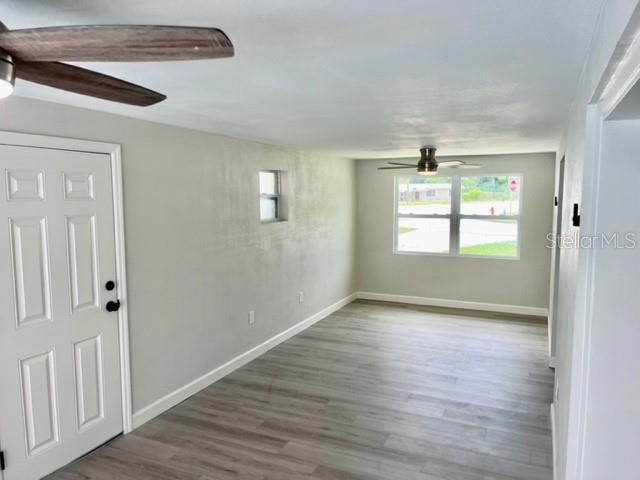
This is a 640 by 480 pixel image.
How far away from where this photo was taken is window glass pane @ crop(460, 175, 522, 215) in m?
6.29

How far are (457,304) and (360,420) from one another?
12.5ft

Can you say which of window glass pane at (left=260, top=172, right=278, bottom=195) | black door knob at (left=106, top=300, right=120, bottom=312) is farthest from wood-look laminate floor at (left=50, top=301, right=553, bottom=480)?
window glass pane at (left=260, top=172, right=278, bottom=195)

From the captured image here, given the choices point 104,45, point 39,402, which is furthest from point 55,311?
point 104,45

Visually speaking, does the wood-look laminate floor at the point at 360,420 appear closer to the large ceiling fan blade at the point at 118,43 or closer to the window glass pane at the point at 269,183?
the window glass pane at the point at 269,183

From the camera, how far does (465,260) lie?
6.63 metres

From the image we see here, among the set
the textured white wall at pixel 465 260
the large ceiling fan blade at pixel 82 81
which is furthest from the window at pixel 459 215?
the large ceiling fan blade at pixel 82 81

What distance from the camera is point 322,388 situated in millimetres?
3934

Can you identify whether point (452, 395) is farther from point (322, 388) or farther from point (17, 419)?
point (17, 419)

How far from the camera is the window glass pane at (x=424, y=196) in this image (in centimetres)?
673

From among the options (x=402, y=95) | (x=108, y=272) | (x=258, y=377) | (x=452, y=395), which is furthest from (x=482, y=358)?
(x=108, y=272)

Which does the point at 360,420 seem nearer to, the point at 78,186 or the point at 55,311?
the point at 55,311

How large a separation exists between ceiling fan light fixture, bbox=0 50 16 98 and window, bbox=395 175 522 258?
242 inches

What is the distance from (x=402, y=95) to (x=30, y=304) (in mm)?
2451

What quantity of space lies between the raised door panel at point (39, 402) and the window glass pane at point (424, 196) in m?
5.43
